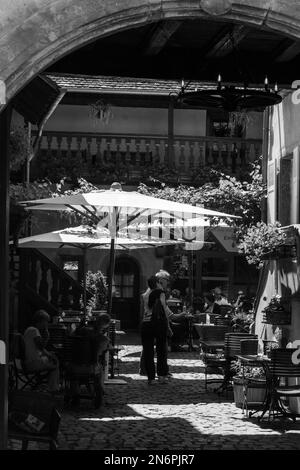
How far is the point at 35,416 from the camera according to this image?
6.31 metres

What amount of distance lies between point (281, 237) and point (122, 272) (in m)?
14.3

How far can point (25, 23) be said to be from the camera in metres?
5.54

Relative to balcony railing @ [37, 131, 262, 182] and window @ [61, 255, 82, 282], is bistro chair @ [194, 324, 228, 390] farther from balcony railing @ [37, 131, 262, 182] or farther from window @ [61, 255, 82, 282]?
window @ [61, 255, 82, 282]

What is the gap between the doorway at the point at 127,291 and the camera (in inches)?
992

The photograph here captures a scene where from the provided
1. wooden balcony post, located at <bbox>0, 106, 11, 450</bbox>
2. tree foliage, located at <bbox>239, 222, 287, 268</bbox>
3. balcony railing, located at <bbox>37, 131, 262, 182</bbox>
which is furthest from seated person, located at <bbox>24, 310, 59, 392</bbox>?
balcony railing, located at <bbox>37, 131, 262, 182</bbox>

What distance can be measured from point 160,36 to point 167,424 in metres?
4.46

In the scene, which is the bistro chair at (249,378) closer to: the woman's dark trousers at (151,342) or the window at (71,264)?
the woman's dark trousers at (151,342)

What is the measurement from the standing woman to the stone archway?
841 cm

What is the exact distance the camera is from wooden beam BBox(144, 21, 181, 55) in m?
6.92

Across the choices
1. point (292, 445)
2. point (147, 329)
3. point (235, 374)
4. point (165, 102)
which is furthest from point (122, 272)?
point (292, 445)

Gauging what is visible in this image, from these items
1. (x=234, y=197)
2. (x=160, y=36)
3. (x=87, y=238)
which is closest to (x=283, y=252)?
(x=160, y=36)

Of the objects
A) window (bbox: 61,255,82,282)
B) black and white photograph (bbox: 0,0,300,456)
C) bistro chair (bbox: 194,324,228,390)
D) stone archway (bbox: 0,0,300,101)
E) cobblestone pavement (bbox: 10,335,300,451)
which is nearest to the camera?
stone archway (bbox: 0,0,300,101)

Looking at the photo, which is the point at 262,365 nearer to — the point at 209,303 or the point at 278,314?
the point at 278,314

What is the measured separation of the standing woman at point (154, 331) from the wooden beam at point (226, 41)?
20.5ft
